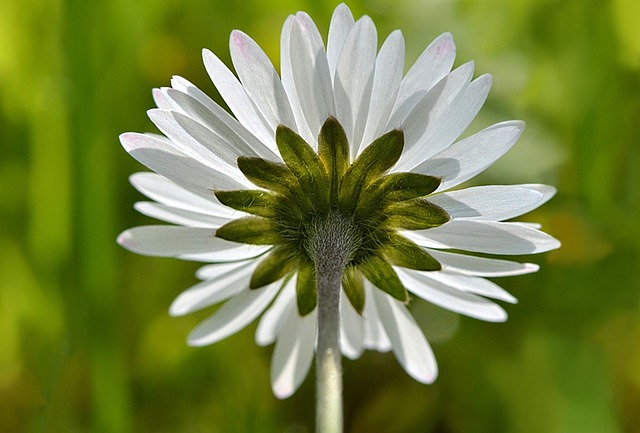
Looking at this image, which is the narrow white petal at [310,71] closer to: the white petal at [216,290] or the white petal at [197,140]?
the white petal at [197,140]

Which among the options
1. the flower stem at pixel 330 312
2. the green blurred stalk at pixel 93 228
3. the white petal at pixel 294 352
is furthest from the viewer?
the green blurred stalk at pixel 93 228

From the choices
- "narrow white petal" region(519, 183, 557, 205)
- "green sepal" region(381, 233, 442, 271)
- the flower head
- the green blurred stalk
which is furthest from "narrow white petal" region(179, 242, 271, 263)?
the green blurred stalk

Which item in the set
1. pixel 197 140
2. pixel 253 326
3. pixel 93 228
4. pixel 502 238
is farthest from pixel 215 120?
pixel 253 326

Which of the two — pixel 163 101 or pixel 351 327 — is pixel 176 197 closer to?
pixel 163 101

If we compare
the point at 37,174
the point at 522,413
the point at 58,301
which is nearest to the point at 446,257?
the point at 522,413

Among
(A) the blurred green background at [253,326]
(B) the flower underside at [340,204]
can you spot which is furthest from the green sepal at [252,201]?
(A) the blurred green background at [253,326]

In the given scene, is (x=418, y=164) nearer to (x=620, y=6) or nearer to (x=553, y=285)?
(x=553, y=285)
